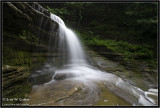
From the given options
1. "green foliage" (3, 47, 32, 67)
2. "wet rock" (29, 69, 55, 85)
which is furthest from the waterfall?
"green foliage" (3, 47, 32, 67)

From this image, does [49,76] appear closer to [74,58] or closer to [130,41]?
[74,58]

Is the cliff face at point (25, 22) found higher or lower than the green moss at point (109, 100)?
higher

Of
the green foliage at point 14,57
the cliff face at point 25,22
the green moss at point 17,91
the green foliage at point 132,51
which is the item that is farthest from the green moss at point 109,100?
the green foliage at point 132,51

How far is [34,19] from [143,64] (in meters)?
7.22

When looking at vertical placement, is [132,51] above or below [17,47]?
below

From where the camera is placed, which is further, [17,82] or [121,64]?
[121,64]

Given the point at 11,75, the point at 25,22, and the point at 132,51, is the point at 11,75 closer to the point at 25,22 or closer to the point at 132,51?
the point at 25,22

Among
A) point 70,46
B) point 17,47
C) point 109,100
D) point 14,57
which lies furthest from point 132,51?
point 14,57

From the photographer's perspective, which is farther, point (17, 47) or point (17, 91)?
point (17, 47)

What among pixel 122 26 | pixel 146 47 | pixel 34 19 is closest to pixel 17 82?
pixel 34 19

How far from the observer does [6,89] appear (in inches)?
107

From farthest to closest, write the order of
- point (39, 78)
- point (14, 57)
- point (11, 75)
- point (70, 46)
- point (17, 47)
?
1. point (70, 46)
2. point (39, 78)
3. point (17, 47)
4. point (14, 57)
5. point (11, 75)

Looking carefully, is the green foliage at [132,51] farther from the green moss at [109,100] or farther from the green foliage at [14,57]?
the green foliage at [14,57]

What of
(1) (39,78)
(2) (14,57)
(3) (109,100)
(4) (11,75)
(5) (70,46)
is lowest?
(3) (109,100)
